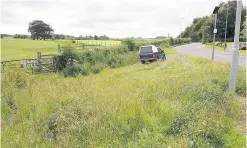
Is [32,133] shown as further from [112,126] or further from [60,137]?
[112,126]

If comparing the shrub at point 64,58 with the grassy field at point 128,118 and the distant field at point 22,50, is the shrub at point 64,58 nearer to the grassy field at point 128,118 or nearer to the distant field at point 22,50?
the distant field at point 22,50

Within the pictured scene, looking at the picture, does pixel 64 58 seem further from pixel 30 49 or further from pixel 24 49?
pixel 30 49

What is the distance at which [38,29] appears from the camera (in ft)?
353

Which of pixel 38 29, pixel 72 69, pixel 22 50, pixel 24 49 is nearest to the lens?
pixel 72 69

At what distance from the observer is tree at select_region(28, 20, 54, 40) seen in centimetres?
10644

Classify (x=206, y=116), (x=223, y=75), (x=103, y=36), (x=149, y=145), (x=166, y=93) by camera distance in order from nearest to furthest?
(x=149, y=145) < (x=206, y=116) < (x=166, y=93) < (x=223, y=75) < (x=103, y=36)

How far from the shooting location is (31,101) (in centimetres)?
780

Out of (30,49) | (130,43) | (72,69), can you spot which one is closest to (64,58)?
(72,69)

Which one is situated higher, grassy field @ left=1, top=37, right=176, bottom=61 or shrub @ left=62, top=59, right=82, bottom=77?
grassy field @ left=1, top=37, right=176, bottom=61

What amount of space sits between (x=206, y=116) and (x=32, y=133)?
381 centimetres

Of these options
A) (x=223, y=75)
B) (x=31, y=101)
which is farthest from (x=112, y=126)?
(x=223, y=75)

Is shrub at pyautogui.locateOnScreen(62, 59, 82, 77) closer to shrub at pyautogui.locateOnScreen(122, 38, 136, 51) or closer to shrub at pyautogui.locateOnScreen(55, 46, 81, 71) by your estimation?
shrub at pyautogui.locateOnScreen(55, 46, 81, 71)

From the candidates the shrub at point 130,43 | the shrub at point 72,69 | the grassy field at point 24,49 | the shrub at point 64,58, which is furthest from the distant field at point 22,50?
the shrub at point 72,69

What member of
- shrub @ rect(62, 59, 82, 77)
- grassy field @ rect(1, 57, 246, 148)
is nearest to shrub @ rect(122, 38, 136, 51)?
shrub @ rect(62, 59, 82, 77)
